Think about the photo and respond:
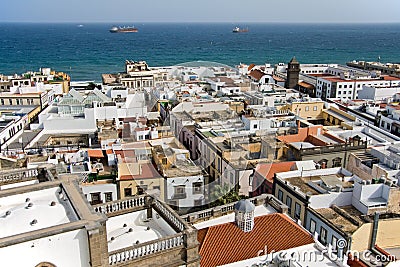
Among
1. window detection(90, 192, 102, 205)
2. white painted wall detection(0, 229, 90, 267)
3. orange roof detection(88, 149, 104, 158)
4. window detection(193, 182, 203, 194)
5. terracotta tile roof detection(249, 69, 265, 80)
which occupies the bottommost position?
window detection(90, 192, 102, 205)

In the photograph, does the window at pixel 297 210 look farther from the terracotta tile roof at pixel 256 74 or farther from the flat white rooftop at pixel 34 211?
the terracotta tile roof at pixel 256 74

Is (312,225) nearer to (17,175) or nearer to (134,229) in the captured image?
(134,229)

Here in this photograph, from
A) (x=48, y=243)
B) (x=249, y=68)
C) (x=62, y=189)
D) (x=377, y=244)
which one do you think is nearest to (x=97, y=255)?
(x=48, y=243)

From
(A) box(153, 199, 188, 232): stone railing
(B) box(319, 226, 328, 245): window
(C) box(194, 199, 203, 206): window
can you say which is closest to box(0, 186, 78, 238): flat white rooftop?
(A) box(153, 199, 188, 232): stone railing

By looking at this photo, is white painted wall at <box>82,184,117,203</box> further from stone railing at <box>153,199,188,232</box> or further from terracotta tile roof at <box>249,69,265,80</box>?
terracotta tile roof at <box>249,69,265,80</box>

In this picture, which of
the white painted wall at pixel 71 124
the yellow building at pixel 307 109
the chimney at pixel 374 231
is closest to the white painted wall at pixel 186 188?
the chimney at pixel 374 231

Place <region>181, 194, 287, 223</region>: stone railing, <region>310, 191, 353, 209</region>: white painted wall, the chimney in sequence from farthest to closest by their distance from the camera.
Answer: <region>310, 191, 353, 209</region>: white painted wall
the chimney
<region>181, 194, 287, 223</region>: stone railing
